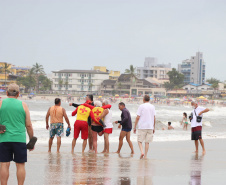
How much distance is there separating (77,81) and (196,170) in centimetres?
14599

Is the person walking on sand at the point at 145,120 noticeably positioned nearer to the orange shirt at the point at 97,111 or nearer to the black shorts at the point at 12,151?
the orange shirt at the point at 97,111

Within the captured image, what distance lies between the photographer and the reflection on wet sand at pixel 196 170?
23.3 feet

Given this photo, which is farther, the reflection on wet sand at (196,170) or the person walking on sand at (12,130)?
the reflection on wet sand at (196,170)

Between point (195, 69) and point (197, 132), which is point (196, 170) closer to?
point (197, 132)

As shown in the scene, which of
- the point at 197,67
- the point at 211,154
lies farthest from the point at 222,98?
the point at 211,154

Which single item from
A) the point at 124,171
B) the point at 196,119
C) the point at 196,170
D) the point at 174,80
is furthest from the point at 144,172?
the point at 174,80

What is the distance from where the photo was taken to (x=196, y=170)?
8.35 metres

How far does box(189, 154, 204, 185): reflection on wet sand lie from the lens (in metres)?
7.09

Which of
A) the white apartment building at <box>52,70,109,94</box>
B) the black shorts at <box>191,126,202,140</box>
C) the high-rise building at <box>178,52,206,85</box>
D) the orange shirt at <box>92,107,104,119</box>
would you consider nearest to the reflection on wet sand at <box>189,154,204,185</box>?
the black shorts at <box>191,126,202,140</box>

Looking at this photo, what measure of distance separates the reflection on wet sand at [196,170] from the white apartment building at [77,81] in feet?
455

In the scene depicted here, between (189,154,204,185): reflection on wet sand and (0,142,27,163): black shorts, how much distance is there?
2.73 metres

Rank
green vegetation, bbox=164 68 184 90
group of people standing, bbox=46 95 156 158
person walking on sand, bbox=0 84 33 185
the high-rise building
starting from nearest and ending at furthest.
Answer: person walking on sand, bbox=0 84 33 185, group of people standing, bbox=46 95 156 158, green vegetation, bbox=164 68 184 90, the high-rise building

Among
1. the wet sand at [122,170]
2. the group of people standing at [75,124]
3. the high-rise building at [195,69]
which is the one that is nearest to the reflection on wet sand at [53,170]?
the wet sand at [122,170]

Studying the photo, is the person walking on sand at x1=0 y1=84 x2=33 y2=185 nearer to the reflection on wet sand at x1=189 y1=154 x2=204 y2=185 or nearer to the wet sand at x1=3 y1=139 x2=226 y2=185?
the wet sand at x1=3 y1=139 x2=226 y2=185
